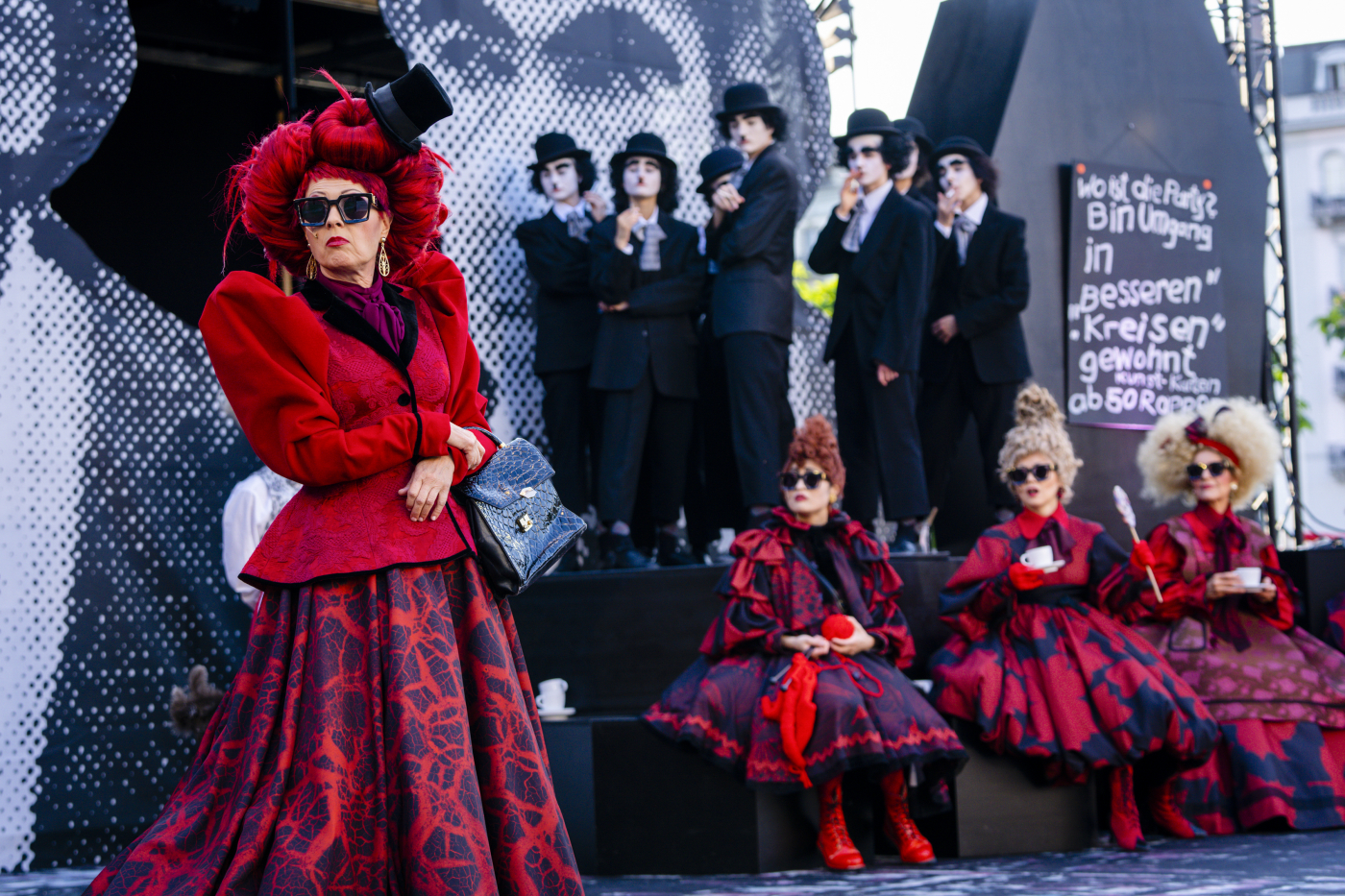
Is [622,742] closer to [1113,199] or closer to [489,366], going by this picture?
[489,366]

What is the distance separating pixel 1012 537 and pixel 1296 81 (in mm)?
31824

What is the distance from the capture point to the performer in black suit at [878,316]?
5609 mm

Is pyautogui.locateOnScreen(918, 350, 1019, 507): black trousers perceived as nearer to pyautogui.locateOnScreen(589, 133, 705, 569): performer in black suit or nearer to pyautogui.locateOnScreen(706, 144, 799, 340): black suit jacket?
pyautogui.locateOnScreen(706, 144, 799, 340): black suit jacket

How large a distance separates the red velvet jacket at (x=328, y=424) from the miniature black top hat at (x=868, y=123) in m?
3.57

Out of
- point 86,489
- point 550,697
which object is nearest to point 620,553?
point 550,697

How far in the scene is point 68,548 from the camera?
16.0 ft

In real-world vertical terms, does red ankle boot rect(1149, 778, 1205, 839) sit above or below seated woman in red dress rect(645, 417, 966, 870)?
below

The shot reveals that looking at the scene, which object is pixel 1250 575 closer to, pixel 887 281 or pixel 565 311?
pixel 887 281

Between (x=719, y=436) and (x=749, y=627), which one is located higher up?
(x=719, y=436)

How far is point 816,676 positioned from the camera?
4.27 meters

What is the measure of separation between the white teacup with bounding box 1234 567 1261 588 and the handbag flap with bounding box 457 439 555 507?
3.24m

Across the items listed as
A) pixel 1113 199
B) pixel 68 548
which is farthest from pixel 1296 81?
pixel 68 548

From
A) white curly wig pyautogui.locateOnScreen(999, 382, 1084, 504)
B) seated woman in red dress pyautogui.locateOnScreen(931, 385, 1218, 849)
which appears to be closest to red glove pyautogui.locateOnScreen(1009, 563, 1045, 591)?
seated woman in red dress pyautogui.locateOnScreen(931, 385, 1218, 849)

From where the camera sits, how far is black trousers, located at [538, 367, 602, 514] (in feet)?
18.4
